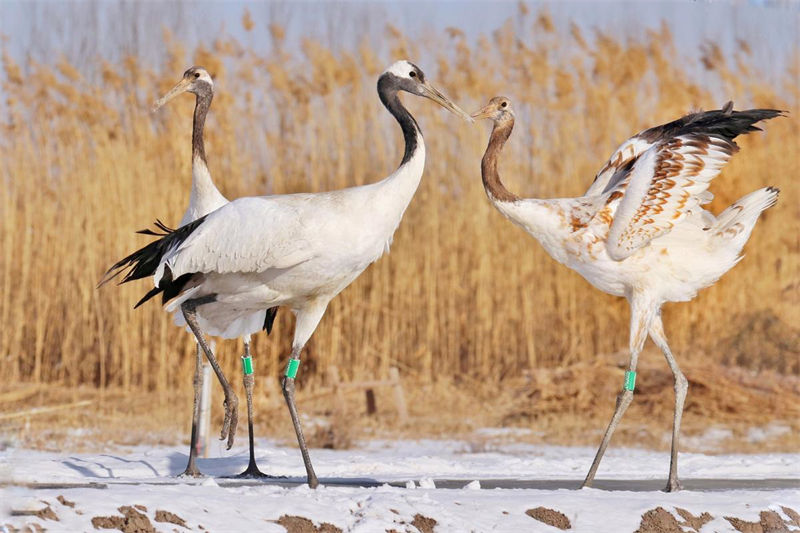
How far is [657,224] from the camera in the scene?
26.5 ft

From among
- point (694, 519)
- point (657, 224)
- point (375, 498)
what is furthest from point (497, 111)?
point (375, 498)

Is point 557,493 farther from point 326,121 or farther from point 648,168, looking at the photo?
point 326,121

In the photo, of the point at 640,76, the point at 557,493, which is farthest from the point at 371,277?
the point at 557,493

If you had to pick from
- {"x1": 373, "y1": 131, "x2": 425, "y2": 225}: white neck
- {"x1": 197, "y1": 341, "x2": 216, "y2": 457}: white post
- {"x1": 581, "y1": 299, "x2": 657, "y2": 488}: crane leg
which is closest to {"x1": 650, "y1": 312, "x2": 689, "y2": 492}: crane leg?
{"x1": 581, "y1": 299, "x2": 657, "y2": 488}: crane leg

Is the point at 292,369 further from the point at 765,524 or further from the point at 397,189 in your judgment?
the point at 765,524

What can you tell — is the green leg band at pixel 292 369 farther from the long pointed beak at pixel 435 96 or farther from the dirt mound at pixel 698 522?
the dirt mound at pixel 698 522

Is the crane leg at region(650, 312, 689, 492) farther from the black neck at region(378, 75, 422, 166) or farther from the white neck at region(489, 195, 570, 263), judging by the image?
the black neck at region(378, 75, 422, 166)

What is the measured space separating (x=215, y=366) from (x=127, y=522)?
103 inches

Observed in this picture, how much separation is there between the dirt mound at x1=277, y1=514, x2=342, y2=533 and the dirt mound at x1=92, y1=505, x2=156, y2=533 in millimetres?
675

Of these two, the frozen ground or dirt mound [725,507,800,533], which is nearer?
the frozen ground

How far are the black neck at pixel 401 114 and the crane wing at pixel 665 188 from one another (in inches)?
64.0

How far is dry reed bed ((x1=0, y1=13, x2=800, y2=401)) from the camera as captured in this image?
1352 cm

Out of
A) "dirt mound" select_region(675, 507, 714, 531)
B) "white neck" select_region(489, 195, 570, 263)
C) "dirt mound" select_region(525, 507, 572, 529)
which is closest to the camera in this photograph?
"dirt mound" select_region(525, 507, 572, 529)

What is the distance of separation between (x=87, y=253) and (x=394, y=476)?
6.37m
